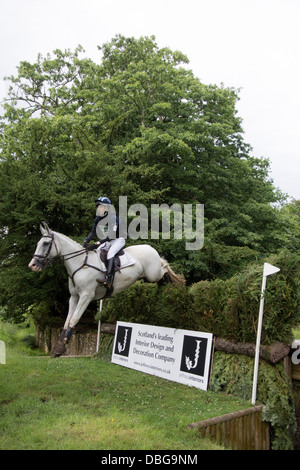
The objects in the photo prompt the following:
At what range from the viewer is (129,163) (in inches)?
635

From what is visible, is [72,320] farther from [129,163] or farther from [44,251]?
[129,163]

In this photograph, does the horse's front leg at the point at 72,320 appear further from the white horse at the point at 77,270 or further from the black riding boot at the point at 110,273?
the black riding boot at the point at 110,273

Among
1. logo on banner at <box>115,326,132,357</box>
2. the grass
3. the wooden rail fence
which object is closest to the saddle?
the grass

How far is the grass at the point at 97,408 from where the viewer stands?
427 centimetres

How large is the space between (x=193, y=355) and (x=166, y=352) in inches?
29.3

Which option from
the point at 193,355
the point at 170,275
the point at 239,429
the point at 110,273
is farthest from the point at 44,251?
the point at 239,429

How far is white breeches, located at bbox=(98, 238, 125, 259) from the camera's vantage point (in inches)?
270

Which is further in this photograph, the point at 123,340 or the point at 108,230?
the point at 123,340

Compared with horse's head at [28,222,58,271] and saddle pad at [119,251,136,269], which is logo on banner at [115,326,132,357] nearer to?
saddle pad at [119,251,136,269]

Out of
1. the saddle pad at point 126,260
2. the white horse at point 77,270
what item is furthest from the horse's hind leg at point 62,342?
the saddle pad at point 126,260

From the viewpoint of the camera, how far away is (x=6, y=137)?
61.6 feet

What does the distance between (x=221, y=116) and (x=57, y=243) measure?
1277 centimetres
